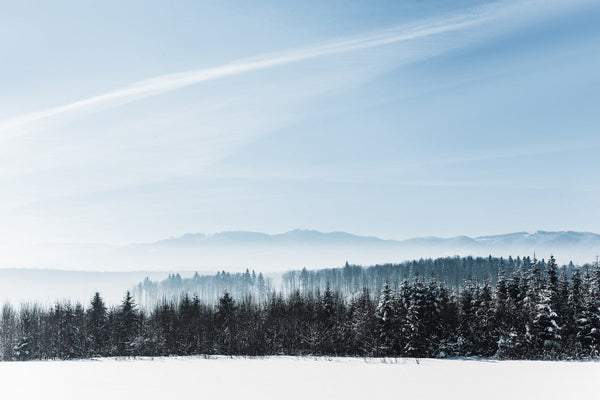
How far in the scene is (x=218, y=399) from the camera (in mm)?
25469

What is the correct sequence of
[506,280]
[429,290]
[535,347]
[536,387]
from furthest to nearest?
1. [506,280]
2. [429,290]
3. [535,347]
4. [536,387]

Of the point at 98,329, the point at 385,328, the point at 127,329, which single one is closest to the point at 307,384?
the point at 385,328

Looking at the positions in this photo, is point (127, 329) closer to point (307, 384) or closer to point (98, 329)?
point (98, 329)

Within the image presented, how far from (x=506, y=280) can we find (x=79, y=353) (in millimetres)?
77410

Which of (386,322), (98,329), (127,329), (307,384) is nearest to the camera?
(307,384)

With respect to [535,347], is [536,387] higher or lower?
higher

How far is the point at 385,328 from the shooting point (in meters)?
69.3

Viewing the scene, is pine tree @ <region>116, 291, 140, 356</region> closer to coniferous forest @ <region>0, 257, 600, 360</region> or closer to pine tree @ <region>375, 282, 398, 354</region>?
coniferous forest @ <region>0, 257, 600, 360</region>

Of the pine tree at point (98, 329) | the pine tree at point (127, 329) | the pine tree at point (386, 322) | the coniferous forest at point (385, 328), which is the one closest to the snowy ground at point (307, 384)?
the pine tree at point (386, 322)

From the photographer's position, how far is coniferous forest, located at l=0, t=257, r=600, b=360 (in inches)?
2687

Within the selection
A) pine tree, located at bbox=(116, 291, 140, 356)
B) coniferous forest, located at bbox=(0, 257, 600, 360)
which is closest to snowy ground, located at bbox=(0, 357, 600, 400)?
coniferous forest, located at bbox=(0, 257, 600, 360)

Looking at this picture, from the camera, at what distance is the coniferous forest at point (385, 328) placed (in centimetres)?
6825

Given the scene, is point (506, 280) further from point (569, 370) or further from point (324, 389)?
point (324, 389)

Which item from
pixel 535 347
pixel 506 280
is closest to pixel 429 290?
pixel 535 347
